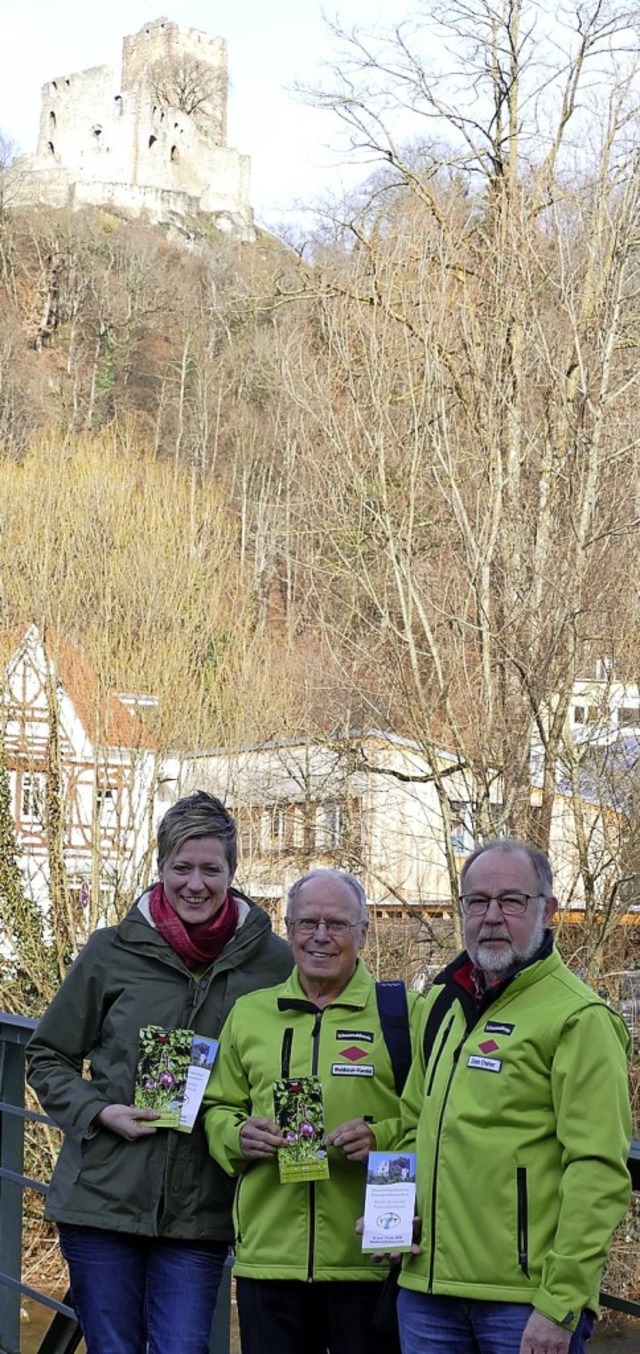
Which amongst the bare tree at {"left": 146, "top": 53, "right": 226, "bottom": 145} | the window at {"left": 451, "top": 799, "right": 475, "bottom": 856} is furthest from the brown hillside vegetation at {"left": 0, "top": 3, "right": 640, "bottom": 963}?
the bare tree at {"left": 146, "top": 53, "right": 226, "bottom": 145}

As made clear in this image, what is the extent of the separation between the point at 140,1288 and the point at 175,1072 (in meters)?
0.47

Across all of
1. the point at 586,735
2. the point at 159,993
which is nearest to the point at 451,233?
the point at 586,735

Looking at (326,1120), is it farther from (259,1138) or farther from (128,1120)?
(128,1120)

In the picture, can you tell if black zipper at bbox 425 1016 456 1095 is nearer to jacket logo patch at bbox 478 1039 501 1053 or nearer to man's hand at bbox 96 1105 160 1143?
jacket logo patch at bbox 478 1039 501 1053

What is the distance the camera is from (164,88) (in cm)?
9038

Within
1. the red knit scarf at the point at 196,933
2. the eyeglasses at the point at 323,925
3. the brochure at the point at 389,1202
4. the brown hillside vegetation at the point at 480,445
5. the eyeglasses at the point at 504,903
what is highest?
the brown hillside vegetation at the point at 480,445

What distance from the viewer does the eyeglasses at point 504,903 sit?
2.82 metres

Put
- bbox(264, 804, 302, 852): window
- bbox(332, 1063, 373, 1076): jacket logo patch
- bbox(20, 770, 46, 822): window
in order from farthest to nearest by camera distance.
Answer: bbox(20, 770, 46, 822): window → bbox(264, 804, 302, 852): window → bbox(332, 1063, 373, 1076): jacket logo patch

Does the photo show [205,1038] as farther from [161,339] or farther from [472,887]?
[161,339]

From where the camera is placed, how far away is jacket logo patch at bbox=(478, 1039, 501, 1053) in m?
2.72

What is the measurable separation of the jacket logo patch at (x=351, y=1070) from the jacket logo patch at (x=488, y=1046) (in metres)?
0.32

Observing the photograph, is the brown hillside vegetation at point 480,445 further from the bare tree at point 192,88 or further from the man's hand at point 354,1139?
the bare tree at point 192,88

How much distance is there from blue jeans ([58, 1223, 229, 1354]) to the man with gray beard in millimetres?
593

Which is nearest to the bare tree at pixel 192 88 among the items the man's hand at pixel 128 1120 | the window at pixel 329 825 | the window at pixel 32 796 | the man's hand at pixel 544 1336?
the window at pixel 32 796
